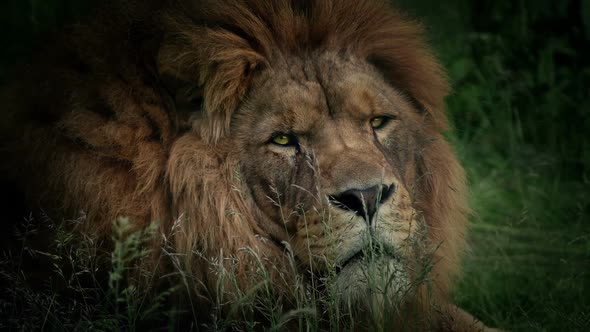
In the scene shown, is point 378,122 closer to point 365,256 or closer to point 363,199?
point 363,199

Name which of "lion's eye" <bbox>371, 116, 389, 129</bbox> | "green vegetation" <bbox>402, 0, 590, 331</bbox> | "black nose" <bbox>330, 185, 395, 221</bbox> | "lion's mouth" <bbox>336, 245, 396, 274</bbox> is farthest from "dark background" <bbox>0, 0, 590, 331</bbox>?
"black nose" <bbox>330, 185, 395, 221</bbox>

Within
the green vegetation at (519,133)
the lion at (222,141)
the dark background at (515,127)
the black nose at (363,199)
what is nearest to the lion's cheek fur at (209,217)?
the lion at (222,141)

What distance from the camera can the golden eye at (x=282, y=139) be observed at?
129 inches

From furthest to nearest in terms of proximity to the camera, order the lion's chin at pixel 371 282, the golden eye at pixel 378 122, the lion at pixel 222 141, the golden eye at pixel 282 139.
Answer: the golden eye at pixel 378 122
the golden eye at pixel 282 139
the lion at pixel 222 141
the lion's chin at pixel 371 282

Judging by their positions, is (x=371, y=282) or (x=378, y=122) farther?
(x=378, y=122)

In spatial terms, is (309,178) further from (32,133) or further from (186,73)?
(32,133)

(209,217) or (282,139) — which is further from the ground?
(282,139)

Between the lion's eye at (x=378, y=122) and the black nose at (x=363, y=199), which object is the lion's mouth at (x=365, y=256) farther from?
the lion's eye at (x=378, y=122)

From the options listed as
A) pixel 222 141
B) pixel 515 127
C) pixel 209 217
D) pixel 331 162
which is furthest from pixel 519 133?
pixel 209 217

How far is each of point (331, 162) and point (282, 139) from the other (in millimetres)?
263

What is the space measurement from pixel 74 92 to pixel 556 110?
4.23 metres

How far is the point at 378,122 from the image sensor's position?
3.48 meters

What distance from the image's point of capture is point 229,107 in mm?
3314

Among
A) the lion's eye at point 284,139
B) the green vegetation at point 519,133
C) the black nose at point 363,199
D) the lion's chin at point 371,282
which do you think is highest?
the lion's eye at point 284,139
